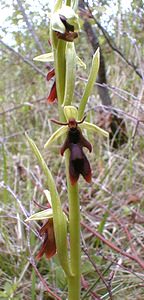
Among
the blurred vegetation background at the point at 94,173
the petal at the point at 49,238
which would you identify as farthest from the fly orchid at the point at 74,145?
the blurred vegetation background at the point at 94,173

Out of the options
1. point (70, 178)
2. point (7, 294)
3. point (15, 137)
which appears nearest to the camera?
point (70, 178)

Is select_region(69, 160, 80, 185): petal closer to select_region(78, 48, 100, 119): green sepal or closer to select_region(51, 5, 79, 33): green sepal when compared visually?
select_region(78, 48, 100, 119): green sepal

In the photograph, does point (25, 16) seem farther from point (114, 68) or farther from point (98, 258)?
point (98, 258)

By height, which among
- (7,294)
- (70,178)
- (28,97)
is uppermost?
(70,178)

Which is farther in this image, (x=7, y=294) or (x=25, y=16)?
(x=25, y=16)

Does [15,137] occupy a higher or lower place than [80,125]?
lower

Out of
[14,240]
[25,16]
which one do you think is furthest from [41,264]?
[25,16]

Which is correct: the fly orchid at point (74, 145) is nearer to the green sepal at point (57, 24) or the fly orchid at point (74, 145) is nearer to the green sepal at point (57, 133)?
the green sepal at point (57, 133)

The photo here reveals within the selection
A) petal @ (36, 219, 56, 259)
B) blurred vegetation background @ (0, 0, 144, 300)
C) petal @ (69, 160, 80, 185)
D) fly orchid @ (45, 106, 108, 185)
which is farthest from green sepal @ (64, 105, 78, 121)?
blurred vegetation background @ (0, 0, 144, 300)
